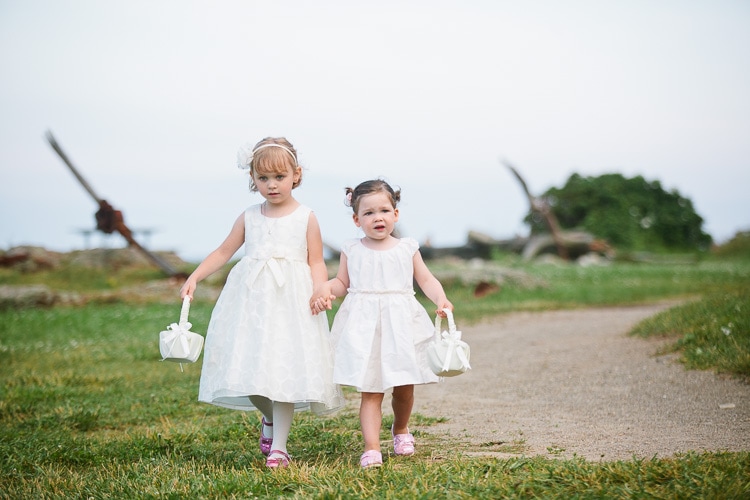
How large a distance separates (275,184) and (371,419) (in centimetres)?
150

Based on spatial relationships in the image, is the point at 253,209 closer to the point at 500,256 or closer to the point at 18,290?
the point at 18,290

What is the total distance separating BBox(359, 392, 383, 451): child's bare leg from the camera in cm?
457

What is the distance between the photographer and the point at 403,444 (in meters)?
4.86

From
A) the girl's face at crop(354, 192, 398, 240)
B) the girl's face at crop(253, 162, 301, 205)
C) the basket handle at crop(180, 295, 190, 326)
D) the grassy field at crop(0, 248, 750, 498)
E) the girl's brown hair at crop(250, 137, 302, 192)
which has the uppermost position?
the girl's brown hair at crop(250, 137, 302, 192)

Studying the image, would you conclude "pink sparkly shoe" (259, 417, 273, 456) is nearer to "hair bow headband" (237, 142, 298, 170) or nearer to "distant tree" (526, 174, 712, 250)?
"hair bow headband" (237, 142, 298, 170)

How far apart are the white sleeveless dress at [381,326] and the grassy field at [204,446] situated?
481 millimetres

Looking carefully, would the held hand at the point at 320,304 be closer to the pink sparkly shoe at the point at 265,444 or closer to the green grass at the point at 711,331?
the pink sparkly shoe at the point at 265,444

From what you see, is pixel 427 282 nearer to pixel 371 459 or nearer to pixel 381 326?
pixel 381 326

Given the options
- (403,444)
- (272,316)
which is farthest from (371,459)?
(272,316)

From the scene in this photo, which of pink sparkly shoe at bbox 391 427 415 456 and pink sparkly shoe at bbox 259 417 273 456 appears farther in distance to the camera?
pink sparkly shoe at bbox 259 417 273 456

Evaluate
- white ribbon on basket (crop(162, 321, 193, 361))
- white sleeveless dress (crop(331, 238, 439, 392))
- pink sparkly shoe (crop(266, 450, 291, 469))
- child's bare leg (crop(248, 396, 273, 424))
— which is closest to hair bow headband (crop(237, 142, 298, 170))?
white sleeveless dress (crop(331, 238, 439, 392))

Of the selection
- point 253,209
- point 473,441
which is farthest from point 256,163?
point 473,441

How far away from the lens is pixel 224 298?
4926 mm

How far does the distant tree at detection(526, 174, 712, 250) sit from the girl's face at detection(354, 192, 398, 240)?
23.6 metres
